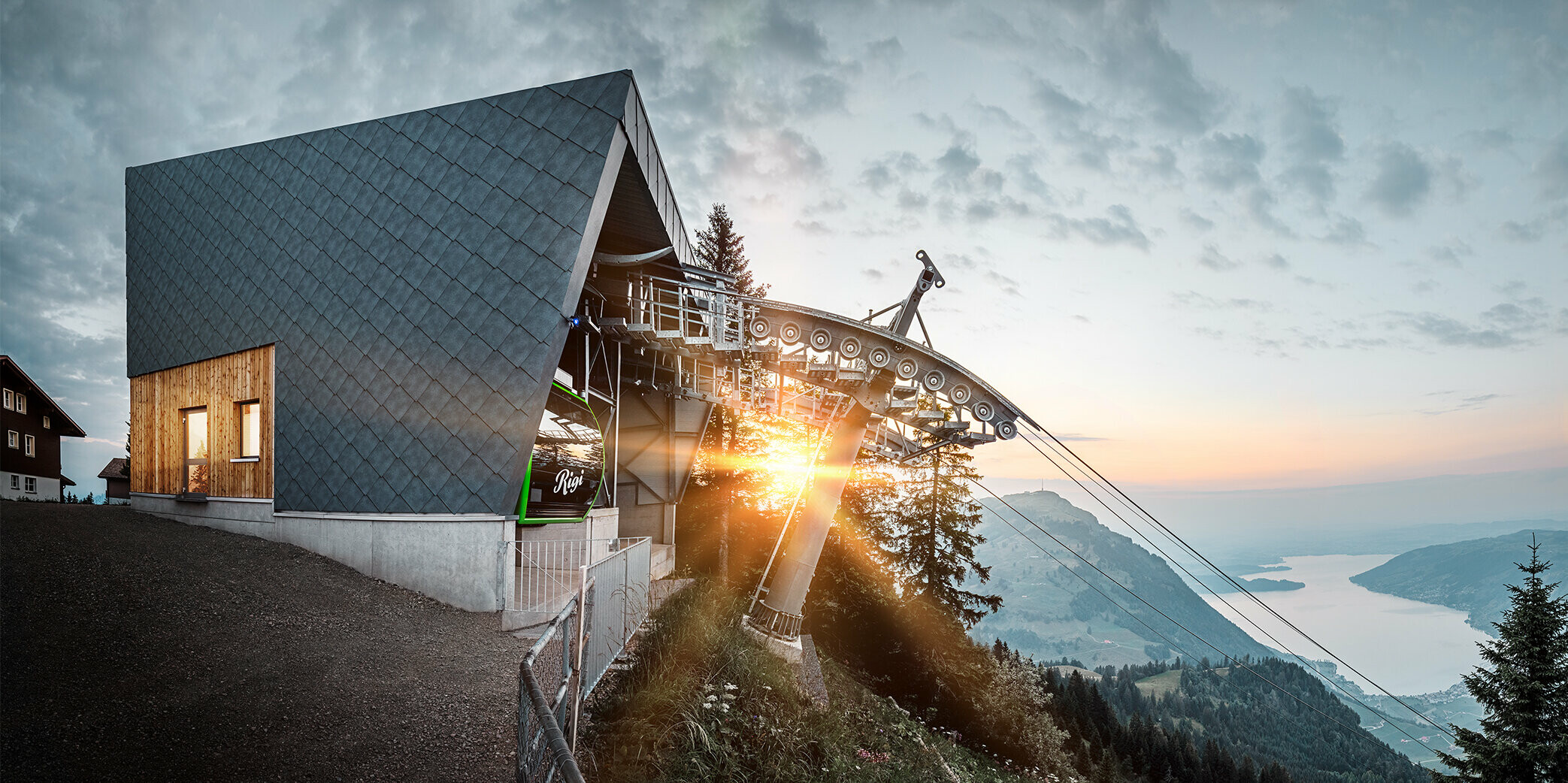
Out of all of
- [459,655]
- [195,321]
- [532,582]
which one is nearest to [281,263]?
[195,321]

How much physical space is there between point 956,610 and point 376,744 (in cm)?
2559

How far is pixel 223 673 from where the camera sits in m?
6.84

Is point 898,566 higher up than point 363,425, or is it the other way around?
point 363,425

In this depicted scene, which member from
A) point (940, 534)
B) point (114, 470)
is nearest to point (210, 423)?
point (940, 534)

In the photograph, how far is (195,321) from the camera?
Result: 16531mm

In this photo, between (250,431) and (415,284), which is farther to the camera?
(250,431)

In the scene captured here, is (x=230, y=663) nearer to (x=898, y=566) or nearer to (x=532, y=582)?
(x=532, y=582)

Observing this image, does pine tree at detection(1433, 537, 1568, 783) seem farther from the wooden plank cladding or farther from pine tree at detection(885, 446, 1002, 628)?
the wooden plank cladding

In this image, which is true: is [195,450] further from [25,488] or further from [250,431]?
[25,488]

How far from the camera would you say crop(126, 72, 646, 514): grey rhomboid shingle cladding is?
39.7 ft

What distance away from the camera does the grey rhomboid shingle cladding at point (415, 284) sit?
12.1 meters

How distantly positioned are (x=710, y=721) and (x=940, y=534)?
80.2 ft

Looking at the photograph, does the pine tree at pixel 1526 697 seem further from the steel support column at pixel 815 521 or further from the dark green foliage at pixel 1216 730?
the steel support column at pixel 815 521

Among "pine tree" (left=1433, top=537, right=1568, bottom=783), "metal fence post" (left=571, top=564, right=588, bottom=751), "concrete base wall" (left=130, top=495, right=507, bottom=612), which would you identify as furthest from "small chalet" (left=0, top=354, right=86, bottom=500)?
"pine tree" (left=1433, top=537, right=1568, bottom=783)
